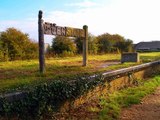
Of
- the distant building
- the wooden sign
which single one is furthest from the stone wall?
the distant building

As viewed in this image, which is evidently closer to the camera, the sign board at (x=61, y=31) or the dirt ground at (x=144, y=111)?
the dirt ground at (x=144, y=111)

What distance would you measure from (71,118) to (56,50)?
Result: 22.7 meters

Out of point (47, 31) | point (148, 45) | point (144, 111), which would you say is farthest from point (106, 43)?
point (148, 45)

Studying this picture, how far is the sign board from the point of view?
11.2m

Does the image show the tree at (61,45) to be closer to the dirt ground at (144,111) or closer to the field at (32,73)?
the field at (32,73)

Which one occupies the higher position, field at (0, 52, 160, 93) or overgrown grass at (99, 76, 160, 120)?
field at (0, 52, 160, 93)

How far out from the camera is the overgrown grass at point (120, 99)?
716 cm

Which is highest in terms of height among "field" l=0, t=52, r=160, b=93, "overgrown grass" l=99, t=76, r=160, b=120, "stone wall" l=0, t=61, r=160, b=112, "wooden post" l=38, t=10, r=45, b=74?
"wooden post" l=38, t=10, r=45, b=74

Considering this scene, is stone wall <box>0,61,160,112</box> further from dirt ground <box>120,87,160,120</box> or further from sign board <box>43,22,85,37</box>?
sign board <box>43,22,85,37</box>

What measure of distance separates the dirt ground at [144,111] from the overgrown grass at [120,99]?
16cm

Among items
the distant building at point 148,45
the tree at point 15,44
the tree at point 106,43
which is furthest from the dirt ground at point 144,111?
the distant building at point 148,45

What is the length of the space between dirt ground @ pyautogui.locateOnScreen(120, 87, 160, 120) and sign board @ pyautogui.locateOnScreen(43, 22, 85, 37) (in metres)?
3.98

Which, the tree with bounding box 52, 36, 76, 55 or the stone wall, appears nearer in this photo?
the stone wall

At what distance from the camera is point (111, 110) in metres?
7.43
